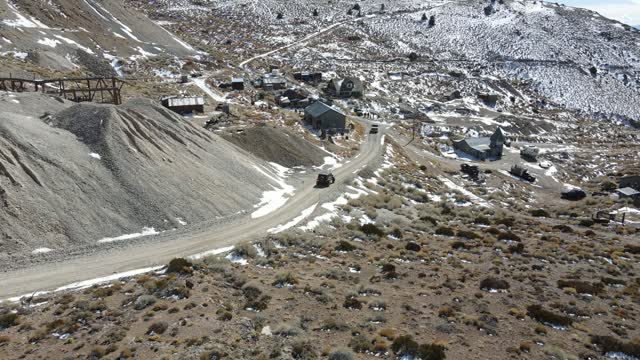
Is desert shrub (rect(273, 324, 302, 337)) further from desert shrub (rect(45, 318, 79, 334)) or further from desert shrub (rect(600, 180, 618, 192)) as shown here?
desert shrub (rect(600, 180, 618, 192))

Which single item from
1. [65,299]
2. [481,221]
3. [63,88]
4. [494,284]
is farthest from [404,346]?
[63,88]

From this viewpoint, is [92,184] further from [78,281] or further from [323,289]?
[323,289]

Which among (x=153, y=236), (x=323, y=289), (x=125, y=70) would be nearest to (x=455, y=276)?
(x=323, y=289)

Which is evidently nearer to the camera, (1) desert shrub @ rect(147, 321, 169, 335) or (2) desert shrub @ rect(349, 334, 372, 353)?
(2) desert shrub @ rect(349, 334, 372, 353)

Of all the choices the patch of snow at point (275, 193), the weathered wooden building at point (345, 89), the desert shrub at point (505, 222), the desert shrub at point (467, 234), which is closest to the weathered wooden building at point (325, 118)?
the patch of snow at point (275, 193)

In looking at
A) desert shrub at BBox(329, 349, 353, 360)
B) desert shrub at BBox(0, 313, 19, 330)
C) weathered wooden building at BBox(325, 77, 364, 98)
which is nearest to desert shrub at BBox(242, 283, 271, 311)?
desert shrub at BBox(329, 349, 353, 360)

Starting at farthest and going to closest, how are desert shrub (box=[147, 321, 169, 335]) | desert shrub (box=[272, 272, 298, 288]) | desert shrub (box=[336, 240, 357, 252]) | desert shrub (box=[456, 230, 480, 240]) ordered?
desert shrub (box=[456, 230, 480, 240]), desert shrub (box=[336, 240, 357, 252]), desert shrub (box=[272, 272, 298, 288]), desert shrub (box=[147, 321, 169, 335])
